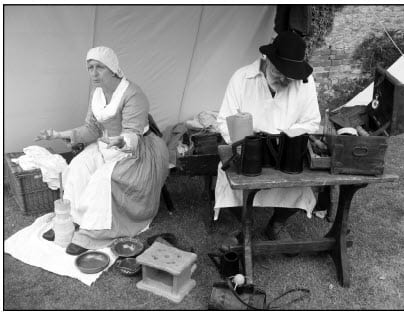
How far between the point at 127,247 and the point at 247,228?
962 millimetres

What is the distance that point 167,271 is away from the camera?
295cm

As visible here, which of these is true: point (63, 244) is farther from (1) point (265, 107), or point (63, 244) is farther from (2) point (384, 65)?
(2) point (384, 65)

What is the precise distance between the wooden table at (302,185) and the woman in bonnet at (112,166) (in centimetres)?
90

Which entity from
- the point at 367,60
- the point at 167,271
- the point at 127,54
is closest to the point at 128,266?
the point at 167,271

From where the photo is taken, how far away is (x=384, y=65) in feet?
24.5

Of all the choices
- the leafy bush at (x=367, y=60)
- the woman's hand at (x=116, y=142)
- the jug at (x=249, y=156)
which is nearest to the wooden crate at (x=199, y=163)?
the woman's hand at (x=116, y=142)

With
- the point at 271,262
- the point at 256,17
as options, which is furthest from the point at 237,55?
the point at 271,262

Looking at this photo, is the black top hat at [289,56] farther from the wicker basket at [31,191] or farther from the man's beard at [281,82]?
the wicker basket at [31,191]

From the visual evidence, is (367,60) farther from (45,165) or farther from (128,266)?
(128,266)

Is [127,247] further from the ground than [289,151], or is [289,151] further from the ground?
[289,151]

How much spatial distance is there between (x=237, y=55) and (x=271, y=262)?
276 centimetres

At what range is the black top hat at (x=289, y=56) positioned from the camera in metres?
3.12

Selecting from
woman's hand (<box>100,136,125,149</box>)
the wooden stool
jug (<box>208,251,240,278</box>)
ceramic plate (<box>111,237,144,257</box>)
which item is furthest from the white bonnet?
jug (<box>208,251,240,278</box>)

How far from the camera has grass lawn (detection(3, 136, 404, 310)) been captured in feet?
10.0
